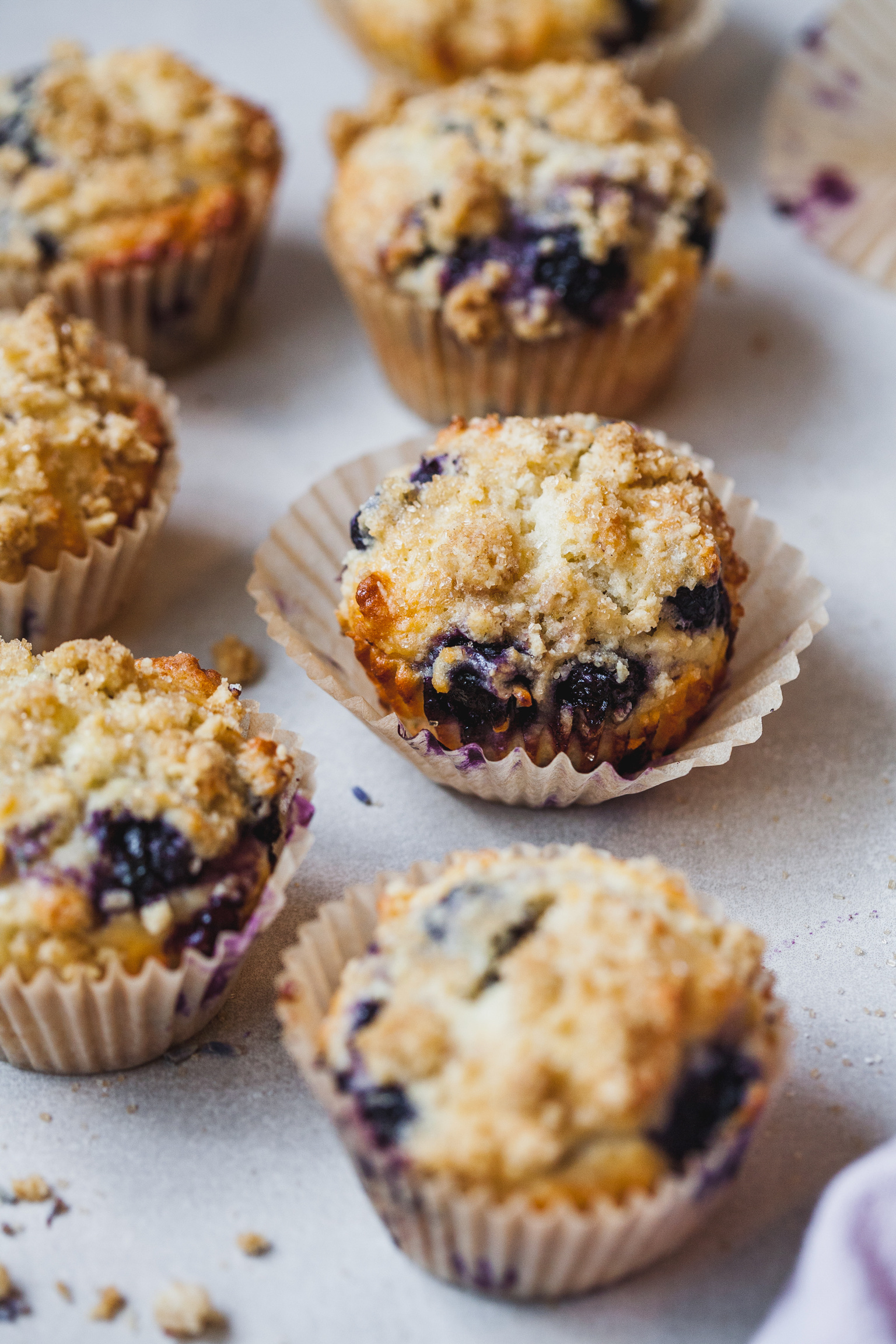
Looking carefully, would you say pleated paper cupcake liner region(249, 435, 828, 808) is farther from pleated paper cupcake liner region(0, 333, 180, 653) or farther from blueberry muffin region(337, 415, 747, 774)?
pleated paper cupcake liner region(0, 333, 180, 653)

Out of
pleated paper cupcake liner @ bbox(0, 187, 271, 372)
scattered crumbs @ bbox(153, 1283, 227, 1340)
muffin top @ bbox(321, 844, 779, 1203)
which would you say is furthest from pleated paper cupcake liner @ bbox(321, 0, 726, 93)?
scattered crumbs @ bbox(153, 1283, 227, 1340)

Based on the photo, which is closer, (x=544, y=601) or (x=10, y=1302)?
(x=10, y=1302)

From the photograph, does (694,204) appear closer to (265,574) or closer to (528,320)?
(528,320)

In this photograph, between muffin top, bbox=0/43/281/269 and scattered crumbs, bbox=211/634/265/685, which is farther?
muffin top, bbox=0/43/281/269

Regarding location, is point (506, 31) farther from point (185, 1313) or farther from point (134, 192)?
point (185, 1313)

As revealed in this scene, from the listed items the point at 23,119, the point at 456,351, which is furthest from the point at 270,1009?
the point at 23,119

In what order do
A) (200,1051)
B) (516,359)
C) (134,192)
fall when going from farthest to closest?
(134,192) < (516,359) < (200,1051)

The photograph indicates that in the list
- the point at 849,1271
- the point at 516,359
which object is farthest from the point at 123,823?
the point at 516,359

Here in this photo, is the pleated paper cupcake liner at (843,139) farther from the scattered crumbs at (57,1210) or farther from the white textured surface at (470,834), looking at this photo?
the scattered crumbs at (57,1210)
